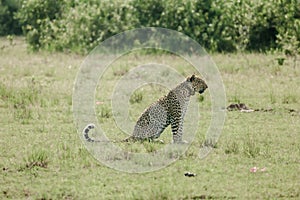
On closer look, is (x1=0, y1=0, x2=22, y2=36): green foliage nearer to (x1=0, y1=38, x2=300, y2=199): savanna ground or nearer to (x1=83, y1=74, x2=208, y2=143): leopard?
(x1=0, y1=38, x2=300, y2=199): savanna ground

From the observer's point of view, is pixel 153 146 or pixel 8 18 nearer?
pixel 153 146

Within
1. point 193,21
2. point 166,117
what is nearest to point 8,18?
point 193,21

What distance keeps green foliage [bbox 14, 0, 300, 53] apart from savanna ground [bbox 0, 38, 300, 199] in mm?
2532

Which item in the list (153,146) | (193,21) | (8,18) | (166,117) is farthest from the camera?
(8,18)

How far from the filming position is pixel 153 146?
8875 millimetres

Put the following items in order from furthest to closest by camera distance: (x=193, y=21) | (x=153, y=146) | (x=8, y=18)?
(x=8, y=18)
(x=193, y=21)
(x=153, y=146)

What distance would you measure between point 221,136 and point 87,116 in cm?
242

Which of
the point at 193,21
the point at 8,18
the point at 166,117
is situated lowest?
the point at 8,18

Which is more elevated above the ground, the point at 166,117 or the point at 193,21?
the point at 193,21

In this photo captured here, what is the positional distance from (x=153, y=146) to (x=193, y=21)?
31.7 feet

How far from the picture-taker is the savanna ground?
24.5ft

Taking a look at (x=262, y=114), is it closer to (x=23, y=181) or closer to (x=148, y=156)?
(x=148, y=156)

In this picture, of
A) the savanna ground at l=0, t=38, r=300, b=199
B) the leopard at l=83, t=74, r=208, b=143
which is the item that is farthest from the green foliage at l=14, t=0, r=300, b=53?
the leopard at l=83, t=74, r=208, b=143

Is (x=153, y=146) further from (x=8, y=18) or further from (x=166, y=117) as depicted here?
(x=8, y=18)
